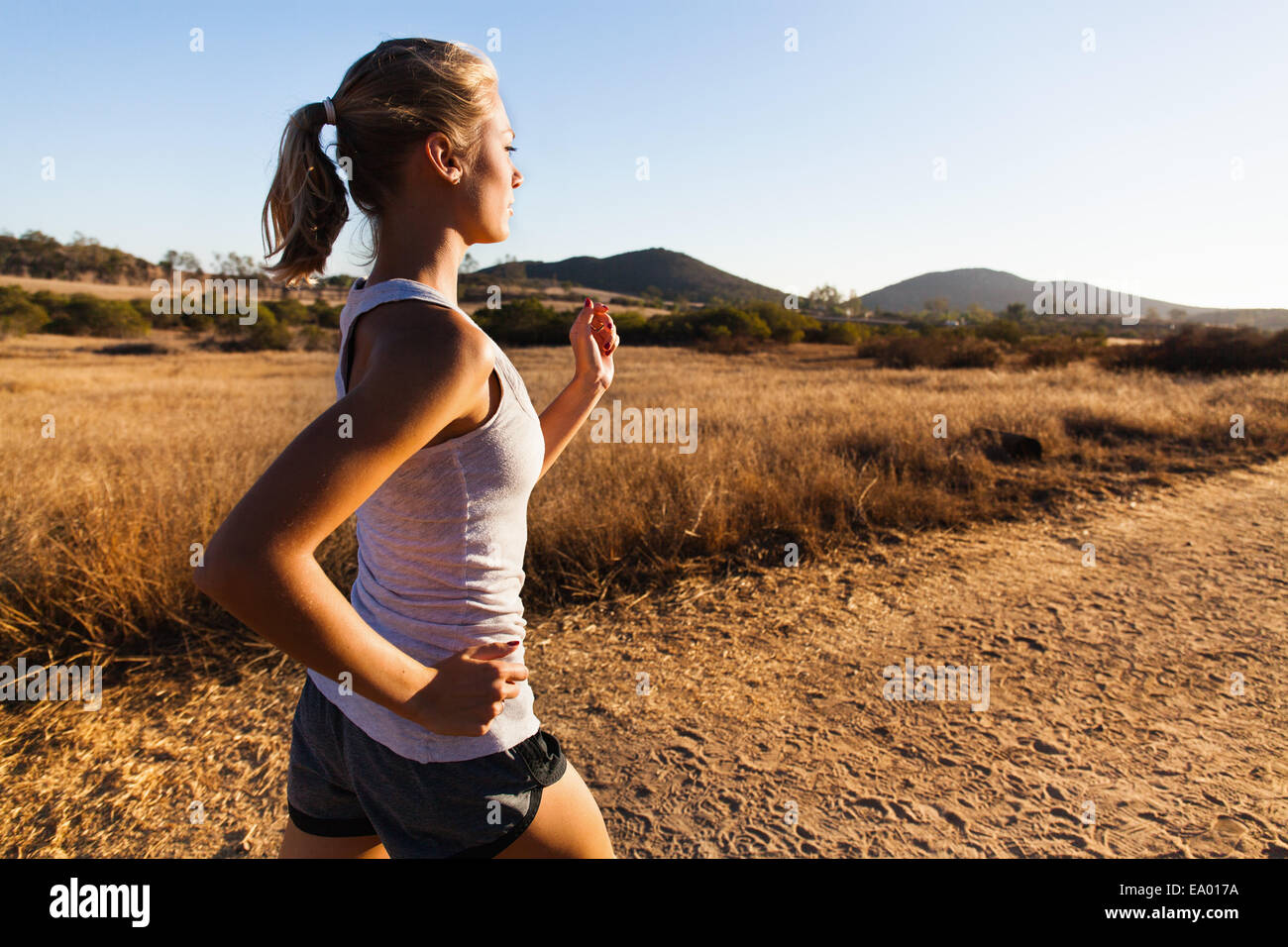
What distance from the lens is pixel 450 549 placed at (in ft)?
3.54

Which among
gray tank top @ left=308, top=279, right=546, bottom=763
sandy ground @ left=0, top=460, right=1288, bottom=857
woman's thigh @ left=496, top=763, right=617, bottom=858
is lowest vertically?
sandy ground @ left=0, top=460, right=1288, bottom=857

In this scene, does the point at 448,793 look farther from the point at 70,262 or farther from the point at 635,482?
the point at 70,262

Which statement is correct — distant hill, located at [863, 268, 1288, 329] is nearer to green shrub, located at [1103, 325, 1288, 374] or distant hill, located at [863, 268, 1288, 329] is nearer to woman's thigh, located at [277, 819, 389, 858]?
green shrub, located at [1103, 325, 1288, 374]

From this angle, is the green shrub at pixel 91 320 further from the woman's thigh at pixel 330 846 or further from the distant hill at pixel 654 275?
the distant hill at pixel 654 275

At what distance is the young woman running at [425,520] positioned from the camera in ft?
3.04

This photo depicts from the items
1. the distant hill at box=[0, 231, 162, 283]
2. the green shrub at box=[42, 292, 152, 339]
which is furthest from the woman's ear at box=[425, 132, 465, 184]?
the distant hill at box=[0, 231, 162, 283]

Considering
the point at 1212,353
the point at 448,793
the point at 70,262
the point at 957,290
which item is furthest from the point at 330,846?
the point at 957,290

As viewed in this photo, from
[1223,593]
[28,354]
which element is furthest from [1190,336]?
[28,354]

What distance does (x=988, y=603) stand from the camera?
174 inches

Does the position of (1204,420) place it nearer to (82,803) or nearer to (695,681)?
(695,681)

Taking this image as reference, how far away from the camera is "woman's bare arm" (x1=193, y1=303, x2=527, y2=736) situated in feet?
2.64

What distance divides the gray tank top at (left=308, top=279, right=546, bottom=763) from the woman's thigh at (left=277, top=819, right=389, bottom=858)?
0.29 meters

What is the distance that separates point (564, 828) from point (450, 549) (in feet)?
1.56

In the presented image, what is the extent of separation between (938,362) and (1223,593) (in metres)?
21.4
